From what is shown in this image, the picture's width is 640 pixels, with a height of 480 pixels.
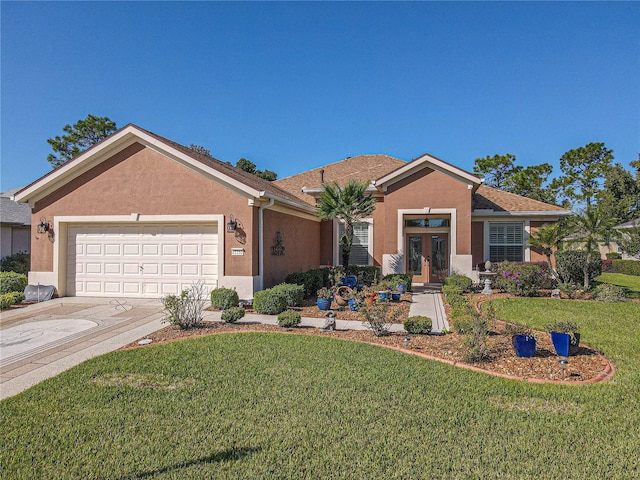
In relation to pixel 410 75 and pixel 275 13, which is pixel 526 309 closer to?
pixel 410 75

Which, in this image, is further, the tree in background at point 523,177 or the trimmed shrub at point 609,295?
the tree in background at point 523,177

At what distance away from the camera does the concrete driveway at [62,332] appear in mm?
5898

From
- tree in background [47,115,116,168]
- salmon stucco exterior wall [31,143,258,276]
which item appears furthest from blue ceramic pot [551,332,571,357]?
tree in background [47,115,116,168]

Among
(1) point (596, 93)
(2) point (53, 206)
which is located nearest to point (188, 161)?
(2) point (53, 206)

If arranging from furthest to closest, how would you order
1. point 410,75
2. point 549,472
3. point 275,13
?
point 410,75 → point 275,13 → point 549,472

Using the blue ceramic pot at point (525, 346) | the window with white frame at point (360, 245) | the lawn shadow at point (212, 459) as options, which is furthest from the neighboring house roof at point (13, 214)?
the blue ceramic pot at point (525, 346)

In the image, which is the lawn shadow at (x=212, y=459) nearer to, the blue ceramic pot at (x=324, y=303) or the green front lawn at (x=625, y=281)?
the blue ceramic pot at (x=324, y=303)

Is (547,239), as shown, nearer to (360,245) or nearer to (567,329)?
(360,245)

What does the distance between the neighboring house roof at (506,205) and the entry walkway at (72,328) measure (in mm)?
7090

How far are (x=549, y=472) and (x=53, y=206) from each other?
15.5m

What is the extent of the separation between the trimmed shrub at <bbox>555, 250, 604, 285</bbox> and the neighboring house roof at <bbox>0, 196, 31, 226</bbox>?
25.5 meters

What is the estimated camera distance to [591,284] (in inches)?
579

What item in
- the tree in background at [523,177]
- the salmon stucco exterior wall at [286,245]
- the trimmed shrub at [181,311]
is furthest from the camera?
the tree in background at [523,177]

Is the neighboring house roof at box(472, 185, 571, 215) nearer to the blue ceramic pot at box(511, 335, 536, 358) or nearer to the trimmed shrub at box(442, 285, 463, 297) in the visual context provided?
the trimmed shrub at box(442, 285, 463, 297)
